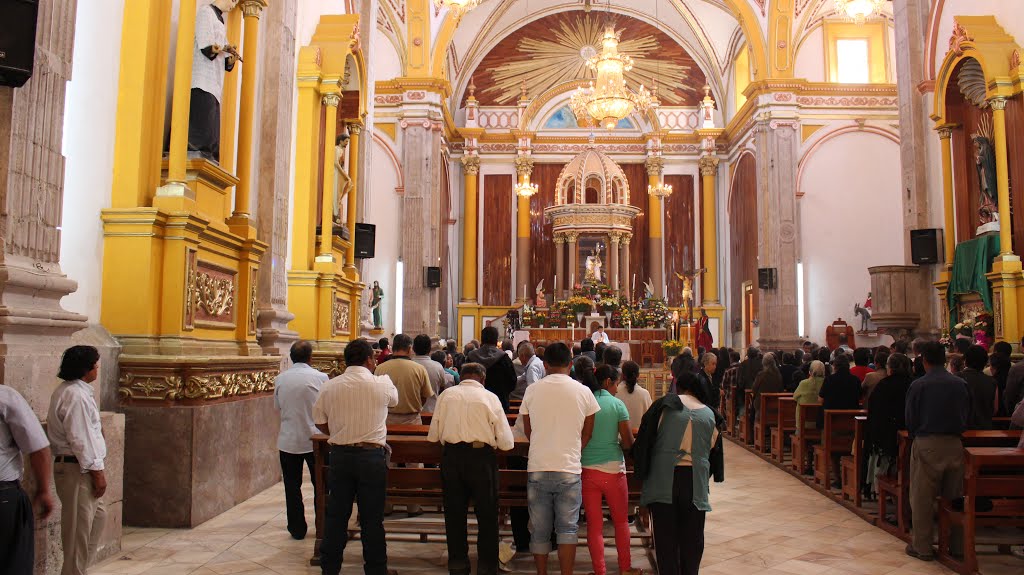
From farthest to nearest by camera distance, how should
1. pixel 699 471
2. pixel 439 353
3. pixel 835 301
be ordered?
pixel 835 301
pixel 439 353
pixel 699 471

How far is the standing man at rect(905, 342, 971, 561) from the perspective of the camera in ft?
15.7

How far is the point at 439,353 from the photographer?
8.01m

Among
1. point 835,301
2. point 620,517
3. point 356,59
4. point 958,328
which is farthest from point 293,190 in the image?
point 835,301

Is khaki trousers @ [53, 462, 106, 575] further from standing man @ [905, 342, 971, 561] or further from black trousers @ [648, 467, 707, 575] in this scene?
standing man @ [905, 342, 971, 561]

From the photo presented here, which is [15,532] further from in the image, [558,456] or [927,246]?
[927,246]

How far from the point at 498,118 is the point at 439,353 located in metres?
17.4

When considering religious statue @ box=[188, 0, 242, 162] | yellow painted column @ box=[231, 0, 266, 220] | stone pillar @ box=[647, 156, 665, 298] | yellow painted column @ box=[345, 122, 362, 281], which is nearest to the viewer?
religious statue @ box=[188, 0, 242, 162]

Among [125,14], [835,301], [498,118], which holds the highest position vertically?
[498,118]

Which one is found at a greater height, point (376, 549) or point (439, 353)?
point (439, 353)

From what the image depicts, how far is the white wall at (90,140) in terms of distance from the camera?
5285 mm

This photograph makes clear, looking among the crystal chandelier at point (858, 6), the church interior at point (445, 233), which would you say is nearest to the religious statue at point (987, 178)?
the church interior at point (445, 233)

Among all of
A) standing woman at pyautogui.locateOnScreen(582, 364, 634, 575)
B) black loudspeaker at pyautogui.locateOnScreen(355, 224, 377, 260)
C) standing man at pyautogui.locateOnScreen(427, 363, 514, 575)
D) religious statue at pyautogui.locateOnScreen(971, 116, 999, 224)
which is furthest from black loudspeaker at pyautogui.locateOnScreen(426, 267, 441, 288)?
standing woman at pyautogui.locateOnScreen(582, 364, 634, 575)

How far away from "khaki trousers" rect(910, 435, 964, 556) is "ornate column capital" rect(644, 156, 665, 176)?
1943cm

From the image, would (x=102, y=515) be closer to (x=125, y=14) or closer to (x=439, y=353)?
(x=125, y=14)
